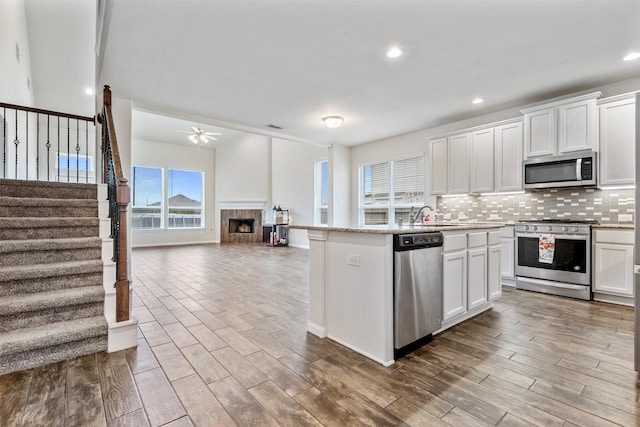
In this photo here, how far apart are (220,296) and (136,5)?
306cm

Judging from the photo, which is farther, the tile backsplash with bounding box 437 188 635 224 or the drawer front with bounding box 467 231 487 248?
the tile backsplash with bounding box 437 188 635 224

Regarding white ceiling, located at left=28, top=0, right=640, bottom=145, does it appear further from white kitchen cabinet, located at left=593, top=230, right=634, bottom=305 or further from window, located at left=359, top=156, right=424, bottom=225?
white kitchen cabinet, located at left=593, top=230, right=634, bottom=305

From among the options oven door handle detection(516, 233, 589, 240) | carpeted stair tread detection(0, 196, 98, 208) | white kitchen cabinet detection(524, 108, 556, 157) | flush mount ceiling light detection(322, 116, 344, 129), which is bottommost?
oven door handle detection(516, 233, 589, 240)

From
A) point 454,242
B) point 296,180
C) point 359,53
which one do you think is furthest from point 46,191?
point 296,180

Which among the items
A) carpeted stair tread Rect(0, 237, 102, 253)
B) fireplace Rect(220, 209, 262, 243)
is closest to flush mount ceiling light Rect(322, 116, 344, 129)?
carpeted stair tread Rect(0, 237, 102, 253)

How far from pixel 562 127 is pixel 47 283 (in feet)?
19.4

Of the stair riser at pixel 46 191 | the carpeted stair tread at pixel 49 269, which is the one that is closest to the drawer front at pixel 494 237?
the carpeted stair tread at pixel 49 269

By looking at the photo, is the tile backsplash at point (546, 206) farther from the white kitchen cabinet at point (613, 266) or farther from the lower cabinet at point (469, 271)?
the lower cabinet at point (469, 271)

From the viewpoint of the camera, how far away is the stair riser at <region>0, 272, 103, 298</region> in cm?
233

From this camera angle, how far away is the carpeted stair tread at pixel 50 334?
1.98 meters

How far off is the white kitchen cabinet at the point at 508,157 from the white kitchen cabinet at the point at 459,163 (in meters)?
0.45

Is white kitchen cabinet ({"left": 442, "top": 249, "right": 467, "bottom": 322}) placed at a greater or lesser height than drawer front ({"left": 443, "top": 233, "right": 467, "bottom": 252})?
lesser

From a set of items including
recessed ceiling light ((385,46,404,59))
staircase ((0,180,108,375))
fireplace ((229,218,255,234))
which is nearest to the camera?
staircase ((0,180,108,375))

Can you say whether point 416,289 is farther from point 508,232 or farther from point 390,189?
point 390,189
